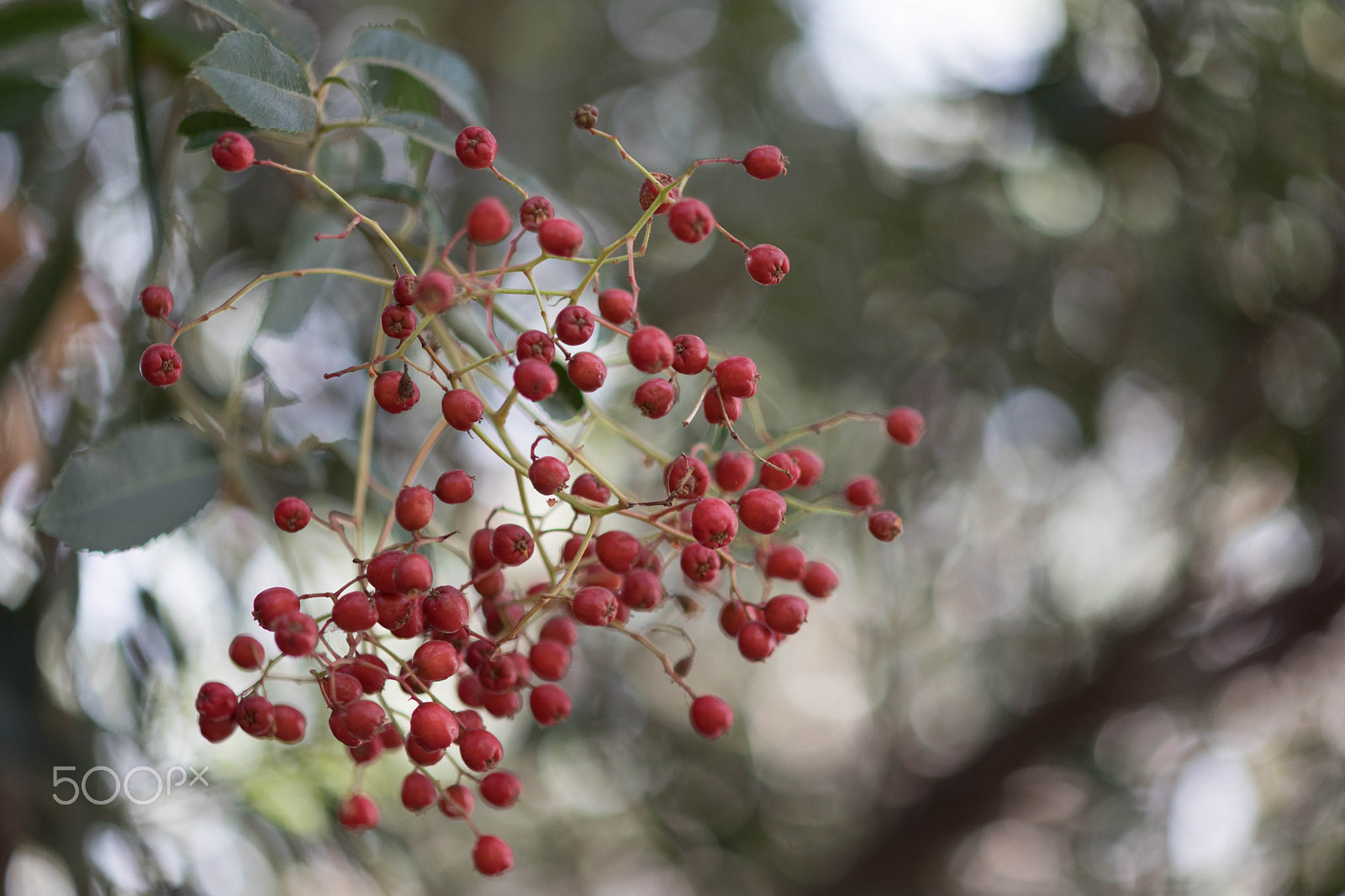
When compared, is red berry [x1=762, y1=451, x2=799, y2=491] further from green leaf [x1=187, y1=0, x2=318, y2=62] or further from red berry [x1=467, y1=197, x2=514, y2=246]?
green leaf [x1=187, y1=0, x2=318, y2=62]

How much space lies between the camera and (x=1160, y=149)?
6.23ft

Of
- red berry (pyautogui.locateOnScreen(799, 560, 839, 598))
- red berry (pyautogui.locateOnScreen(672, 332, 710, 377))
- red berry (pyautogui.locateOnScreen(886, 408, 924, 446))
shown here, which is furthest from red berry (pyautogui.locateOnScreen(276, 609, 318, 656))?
red berry (pyautogui.locateOnScreen(886, 408, 924, 446))

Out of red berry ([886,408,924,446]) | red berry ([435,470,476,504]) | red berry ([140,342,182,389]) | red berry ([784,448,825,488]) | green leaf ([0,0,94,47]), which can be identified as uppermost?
red berry ([886,408,924,446])

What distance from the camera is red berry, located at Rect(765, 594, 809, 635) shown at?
2.53ft

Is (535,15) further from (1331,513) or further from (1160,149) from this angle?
(1331,513)

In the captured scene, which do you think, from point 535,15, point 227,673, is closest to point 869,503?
point 227,673

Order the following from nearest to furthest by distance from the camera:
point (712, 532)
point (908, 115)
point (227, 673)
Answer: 1. point (712, 532)
2. point (227, 673)
3. point (908, 115)

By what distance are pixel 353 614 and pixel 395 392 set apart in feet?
0.52

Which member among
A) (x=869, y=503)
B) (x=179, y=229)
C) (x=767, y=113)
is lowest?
(x=179, y=229)

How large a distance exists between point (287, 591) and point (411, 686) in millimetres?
117

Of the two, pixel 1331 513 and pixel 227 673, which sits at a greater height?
pixel 1331 513

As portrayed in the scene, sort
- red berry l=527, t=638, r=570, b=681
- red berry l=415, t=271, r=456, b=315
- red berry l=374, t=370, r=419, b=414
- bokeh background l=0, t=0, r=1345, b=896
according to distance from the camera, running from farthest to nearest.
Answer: bokeh background l=0, t=0, r=1345, b=896, red berry l=527, t=638, r=570, b=681, red berry l=374, t=370, r=419, b=414, red berry l=415, t=271, r=456, b=315

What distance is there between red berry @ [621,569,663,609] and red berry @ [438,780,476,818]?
229mm

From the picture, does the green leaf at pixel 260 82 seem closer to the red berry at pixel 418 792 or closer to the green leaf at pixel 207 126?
the green leaf at pixel 207 126
